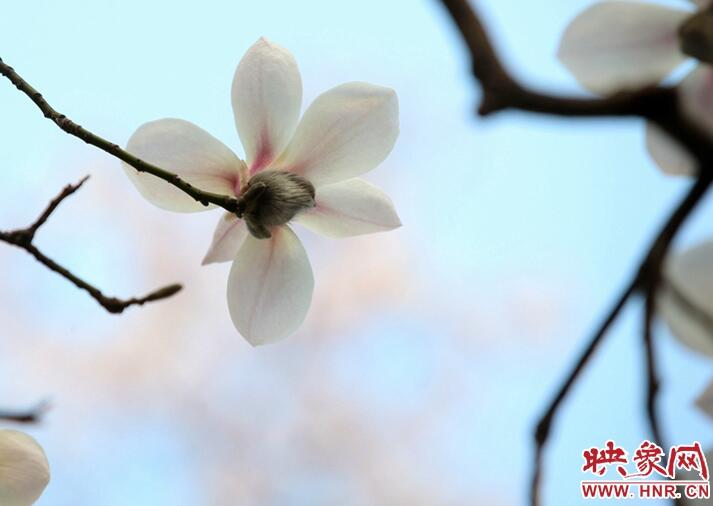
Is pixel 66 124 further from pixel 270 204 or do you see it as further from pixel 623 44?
pixel 623 44

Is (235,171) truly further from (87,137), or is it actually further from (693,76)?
(693,76)

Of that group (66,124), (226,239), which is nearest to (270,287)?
(226,239)

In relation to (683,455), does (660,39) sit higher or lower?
higher

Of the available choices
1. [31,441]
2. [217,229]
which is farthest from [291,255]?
[31,441]

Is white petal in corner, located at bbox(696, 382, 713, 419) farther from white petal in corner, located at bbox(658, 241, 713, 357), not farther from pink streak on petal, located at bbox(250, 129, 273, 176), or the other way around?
pink streak on petal, located at bbox(250, 129, 273, 176)

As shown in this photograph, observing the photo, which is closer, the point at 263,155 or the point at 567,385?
the point at 567,385

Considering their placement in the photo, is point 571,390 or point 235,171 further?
point 235,171
